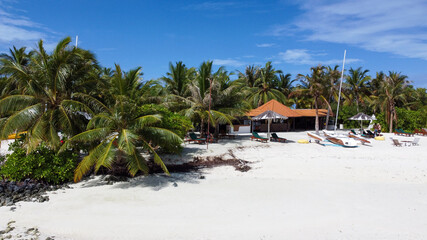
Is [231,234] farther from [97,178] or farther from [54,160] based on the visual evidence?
[54,160]

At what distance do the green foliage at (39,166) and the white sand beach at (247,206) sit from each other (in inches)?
33.8

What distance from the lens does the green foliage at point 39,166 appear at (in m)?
9.27

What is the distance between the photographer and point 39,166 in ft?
31.0

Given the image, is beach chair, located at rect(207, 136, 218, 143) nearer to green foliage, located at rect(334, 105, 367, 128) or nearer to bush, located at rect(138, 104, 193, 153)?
bush, located at rect(138, 104, 193, 153)

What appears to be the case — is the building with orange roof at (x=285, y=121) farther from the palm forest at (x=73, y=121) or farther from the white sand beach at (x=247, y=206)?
the palm forest at (x=73, y=121)

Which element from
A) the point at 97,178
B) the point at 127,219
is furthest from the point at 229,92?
the point at 127,219

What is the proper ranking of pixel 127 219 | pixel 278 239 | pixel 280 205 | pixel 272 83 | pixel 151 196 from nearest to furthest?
pixel 278 239 < pixel 127 219 < pixel 280 205 < pixel 151 196 < pixel 272 83

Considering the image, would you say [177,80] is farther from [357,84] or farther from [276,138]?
[357,84]

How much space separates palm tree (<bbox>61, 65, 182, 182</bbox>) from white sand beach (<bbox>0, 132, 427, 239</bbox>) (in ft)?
3.15

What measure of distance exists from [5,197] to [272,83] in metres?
33.8

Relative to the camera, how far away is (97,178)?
396 inches

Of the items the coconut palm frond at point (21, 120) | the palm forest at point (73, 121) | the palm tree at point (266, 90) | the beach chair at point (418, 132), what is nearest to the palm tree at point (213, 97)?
the palm forest at point (73, 121)

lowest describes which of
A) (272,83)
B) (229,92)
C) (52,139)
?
(52,139)

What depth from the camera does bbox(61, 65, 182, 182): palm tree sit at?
8.55 metres
